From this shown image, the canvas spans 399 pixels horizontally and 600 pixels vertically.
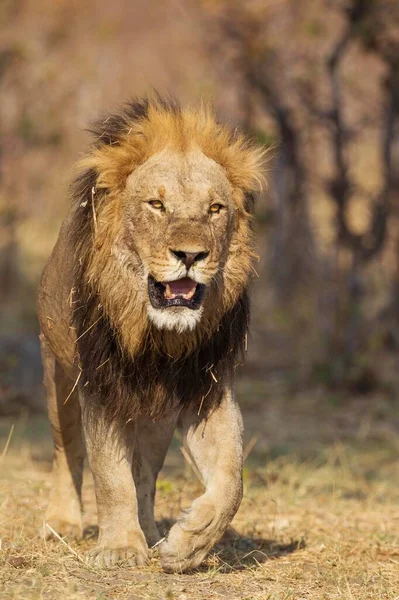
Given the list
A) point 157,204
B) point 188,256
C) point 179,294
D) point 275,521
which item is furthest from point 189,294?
point 275,521

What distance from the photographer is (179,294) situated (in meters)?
3.74

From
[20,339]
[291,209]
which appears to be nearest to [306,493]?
[20,339]

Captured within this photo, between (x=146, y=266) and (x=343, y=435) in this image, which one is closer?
(x=146, y=266)

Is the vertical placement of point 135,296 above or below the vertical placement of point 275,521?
above

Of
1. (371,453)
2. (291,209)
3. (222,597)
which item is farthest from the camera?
(291,209)

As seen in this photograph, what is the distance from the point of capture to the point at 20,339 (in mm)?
9328

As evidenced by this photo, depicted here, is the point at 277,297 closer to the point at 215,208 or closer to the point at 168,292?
the point at 215,208

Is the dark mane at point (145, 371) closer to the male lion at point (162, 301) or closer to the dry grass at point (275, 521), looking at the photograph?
the male lion at point (162, 301)

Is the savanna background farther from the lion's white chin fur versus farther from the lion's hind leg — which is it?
the lion's white chin fur

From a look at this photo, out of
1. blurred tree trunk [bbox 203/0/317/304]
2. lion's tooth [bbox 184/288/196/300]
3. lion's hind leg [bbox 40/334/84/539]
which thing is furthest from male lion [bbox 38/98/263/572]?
blurred tree trunk [bbox 203/0/317/304]

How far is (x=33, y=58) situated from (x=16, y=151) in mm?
1348

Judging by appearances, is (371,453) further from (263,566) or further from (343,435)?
(263,566)

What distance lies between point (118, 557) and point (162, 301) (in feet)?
2.83

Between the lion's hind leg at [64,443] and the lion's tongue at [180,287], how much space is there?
1142 mm
